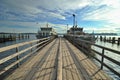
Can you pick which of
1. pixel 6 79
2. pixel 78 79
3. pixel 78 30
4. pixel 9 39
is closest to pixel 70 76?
pixel 78 79

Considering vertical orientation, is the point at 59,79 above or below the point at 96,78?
above

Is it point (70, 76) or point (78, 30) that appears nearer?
point (70, 76)

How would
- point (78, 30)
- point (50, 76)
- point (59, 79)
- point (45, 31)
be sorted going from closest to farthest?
point (59, 79)
point (50, 76)
point (78, 30)
point (45, 31)

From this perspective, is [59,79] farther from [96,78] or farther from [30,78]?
[96,78]

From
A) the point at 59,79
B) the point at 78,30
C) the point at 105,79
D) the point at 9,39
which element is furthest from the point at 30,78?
the point at 9,39

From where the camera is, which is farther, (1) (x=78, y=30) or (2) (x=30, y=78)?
(1) (x=78, y=30)

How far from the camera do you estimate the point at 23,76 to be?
4.59 metres

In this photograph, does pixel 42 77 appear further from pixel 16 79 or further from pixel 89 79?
pixel 89 79

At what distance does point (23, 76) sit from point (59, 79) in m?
1.75

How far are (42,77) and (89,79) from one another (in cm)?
162

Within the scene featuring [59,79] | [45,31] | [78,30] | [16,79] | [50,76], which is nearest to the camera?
[59,79]

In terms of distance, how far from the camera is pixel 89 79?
4.38 meters

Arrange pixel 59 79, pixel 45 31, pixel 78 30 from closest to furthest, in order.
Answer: pixel 59 79
pixel 78 30
pixel 45 31

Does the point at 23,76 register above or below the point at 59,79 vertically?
below
